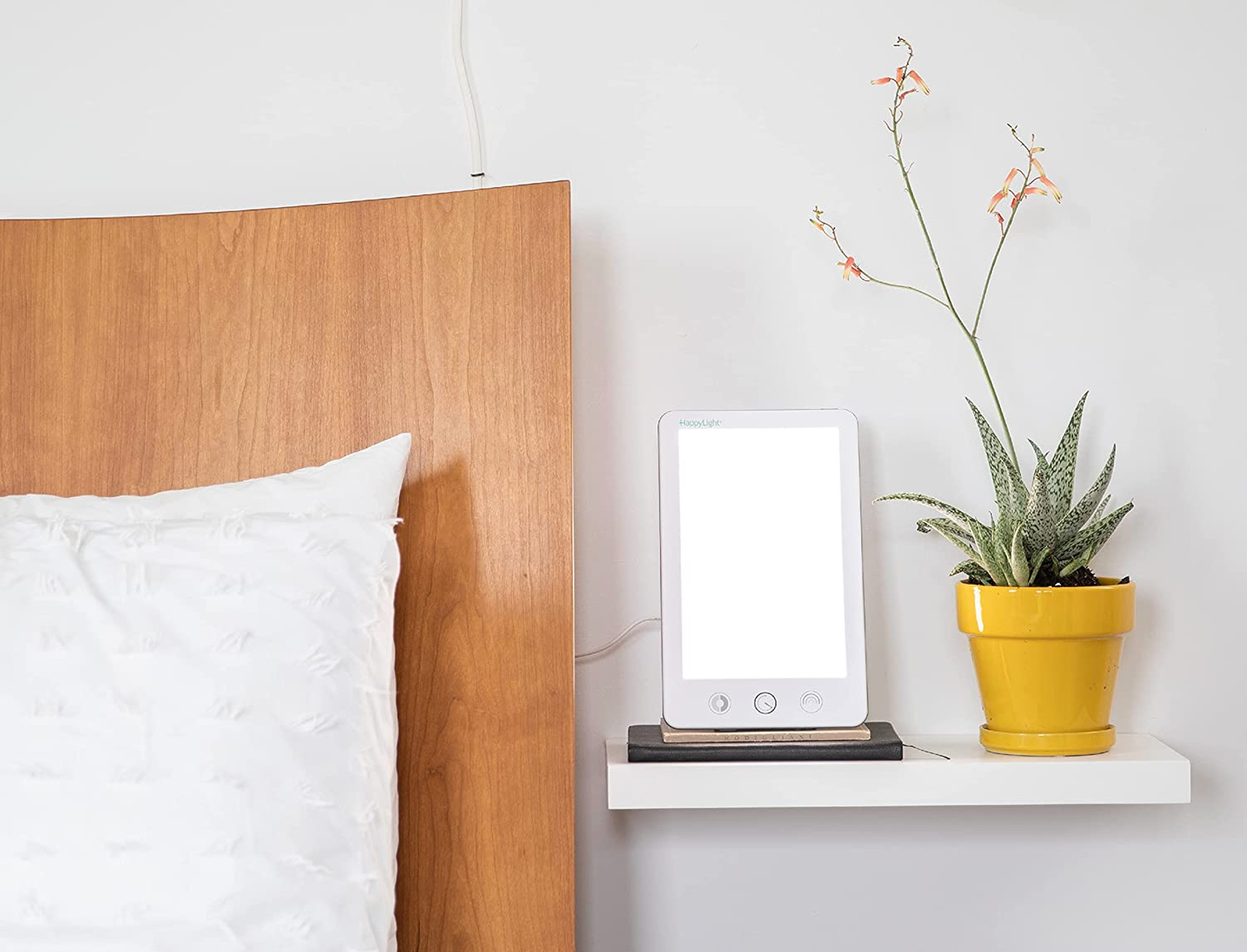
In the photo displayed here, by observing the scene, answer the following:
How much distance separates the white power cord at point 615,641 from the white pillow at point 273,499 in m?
0.30

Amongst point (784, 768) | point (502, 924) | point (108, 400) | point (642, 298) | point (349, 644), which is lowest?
point (502, 924)

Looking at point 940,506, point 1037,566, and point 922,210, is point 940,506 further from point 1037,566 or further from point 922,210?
point 922,210

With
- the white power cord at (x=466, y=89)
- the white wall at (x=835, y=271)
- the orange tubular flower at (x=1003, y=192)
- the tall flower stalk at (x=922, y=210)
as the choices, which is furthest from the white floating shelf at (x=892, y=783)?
the white power cord at (x=466, y=89)

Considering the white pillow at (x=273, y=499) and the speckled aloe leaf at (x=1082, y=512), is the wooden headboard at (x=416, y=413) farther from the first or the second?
the speckled aloe leaf at (x=1082, y=512)

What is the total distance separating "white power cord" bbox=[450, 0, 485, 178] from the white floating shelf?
0.66m

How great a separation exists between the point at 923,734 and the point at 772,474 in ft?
1.08

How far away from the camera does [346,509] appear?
897 millimetres

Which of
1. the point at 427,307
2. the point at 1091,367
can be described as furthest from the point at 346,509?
the point at 1091,367

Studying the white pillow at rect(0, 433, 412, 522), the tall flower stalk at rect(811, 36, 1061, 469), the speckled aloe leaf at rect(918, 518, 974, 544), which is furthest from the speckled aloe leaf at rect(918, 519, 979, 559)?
the white pillow at rect(0, 433, 412, 522)

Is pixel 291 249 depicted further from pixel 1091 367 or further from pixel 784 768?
pixel 1091 367

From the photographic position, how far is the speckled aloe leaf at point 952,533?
102 cm

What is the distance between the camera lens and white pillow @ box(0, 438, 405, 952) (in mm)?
749

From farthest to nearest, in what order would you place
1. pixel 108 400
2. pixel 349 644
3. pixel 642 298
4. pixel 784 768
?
pixel 642 298 → pixel 108 400 → pixel 784 768 → pixel 349 644

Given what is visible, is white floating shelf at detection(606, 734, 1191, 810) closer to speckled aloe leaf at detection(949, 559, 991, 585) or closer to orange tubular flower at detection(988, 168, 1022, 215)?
speckled aloe leaf at detection(949, 559, 991, 585)
